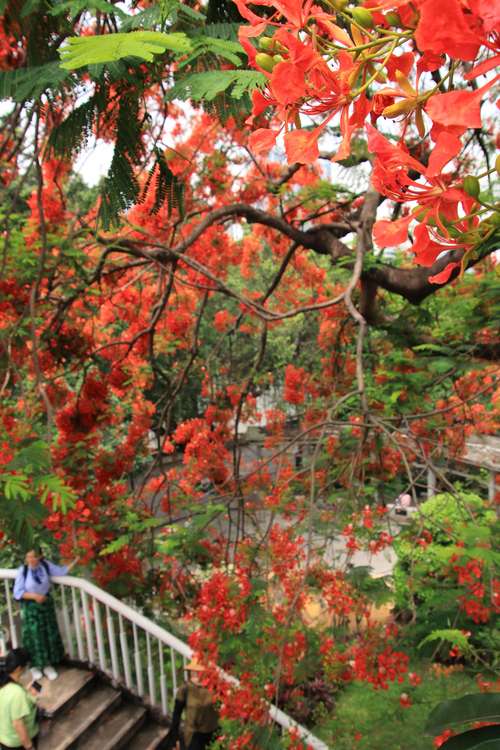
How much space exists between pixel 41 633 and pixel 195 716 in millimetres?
1640

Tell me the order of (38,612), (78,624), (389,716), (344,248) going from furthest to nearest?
(78,624) → (38,612) → (389,716) → (344,248)

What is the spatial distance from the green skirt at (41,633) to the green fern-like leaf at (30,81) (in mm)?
4288

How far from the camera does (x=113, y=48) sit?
837mm

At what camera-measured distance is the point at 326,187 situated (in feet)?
12.5

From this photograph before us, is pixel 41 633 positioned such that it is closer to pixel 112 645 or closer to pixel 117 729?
pixel 112 645

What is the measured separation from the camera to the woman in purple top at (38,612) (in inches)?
180

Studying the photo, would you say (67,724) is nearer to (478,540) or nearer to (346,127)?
(478,540)

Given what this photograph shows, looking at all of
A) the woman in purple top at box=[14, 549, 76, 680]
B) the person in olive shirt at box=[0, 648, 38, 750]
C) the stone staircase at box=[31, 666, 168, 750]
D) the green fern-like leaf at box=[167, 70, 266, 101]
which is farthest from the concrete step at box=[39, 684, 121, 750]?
the green fern-like leaf at box=[167, 70, 266, 101]

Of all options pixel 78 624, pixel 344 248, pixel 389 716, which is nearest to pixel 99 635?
pixel 78 624

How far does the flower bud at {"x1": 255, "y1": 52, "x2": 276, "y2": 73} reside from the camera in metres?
0.60

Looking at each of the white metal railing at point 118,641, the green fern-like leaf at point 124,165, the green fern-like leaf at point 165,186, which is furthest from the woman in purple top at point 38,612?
the green fern-like leaf at point 124,165

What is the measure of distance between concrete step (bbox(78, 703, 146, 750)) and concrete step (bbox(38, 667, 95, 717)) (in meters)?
0.30

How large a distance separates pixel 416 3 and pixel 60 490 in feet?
6.43

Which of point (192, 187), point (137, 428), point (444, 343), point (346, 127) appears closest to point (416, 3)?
point (346, 127)
